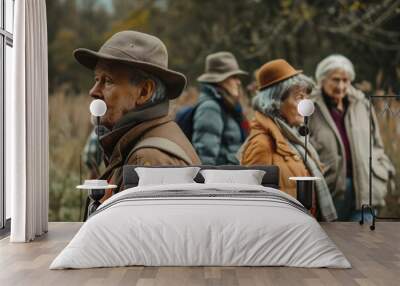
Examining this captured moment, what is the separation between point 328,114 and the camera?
8.08 m

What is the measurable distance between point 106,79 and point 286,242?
3801 millimetres

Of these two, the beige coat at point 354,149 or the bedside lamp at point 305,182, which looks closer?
the bedside lamp at point 305,182

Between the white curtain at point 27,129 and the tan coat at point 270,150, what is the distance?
101 inches

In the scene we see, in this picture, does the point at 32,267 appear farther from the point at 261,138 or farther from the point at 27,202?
the point at 261,138

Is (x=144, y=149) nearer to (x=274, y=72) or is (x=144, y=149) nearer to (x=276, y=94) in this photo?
(x=276, y=94)

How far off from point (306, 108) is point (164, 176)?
1.90 metres

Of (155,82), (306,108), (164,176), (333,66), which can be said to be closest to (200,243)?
(164,176)

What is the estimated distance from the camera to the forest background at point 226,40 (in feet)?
26.3

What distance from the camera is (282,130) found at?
315 inches

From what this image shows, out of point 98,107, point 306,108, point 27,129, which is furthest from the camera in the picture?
point 306,108

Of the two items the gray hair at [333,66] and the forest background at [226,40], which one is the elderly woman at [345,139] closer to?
the gray hair at [333,66]

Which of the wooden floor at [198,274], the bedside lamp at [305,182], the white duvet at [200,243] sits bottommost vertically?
the wooden floor at [198,274]

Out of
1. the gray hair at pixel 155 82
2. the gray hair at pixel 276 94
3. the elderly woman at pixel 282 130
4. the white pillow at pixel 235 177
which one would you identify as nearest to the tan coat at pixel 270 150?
the elderly woman at pixel 282 130

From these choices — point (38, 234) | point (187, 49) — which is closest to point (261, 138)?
point (187, 49)
